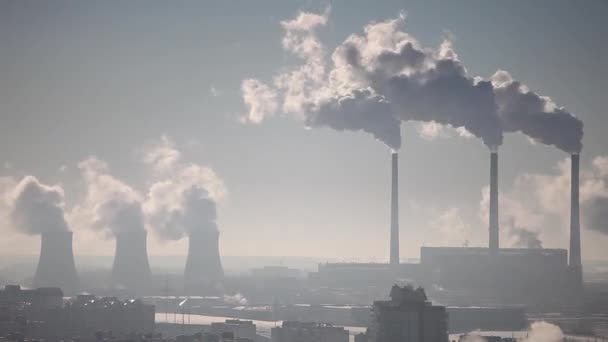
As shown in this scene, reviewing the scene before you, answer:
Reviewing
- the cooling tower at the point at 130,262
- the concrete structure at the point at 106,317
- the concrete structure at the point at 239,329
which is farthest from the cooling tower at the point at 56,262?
the concrete structure at the point at 239,329

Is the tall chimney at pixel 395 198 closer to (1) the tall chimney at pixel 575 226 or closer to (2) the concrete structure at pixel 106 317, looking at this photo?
(1) the tall chimney at pixel 575 226

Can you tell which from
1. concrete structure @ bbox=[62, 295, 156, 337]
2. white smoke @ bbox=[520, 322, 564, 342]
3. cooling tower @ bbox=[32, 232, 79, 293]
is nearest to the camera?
white smoke @ bbox=[520, 322, 564, 342]

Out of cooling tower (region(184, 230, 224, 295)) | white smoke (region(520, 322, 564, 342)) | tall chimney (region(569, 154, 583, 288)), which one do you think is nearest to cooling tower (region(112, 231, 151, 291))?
cooling tower (region(184, 230, 224, 295))

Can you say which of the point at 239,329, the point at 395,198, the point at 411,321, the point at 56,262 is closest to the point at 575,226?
the point at 395,198

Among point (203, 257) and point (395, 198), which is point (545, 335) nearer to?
point (395, 198)

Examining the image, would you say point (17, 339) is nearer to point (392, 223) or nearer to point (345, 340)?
point (345, 340)

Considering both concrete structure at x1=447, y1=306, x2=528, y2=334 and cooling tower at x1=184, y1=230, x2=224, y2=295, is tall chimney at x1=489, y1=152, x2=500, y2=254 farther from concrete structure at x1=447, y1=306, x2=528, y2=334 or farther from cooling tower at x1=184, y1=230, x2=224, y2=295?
cooling tower at x1=184, y1=230, x2=224, y2=295
